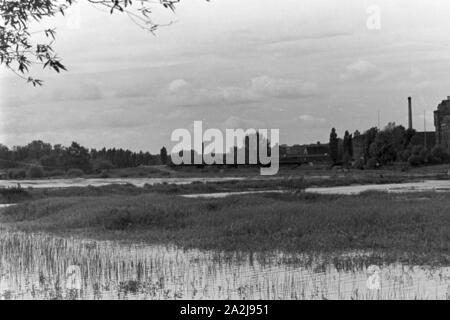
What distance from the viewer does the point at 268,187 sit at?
30.8m

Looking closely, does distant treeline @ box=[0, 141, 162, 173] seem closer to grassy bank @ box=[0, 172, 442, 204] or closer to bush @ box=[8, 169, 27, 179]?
bush @ box=[8, 169, 27, 179]

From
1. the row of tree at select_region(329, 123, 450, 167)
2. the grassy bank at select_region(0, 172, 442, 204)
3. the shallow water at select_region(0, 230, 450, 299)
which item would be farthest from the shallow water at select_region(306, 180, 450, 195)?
the shallow water at select_region(0, 230, 450, 299)

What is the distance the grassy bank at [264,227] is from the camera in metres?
9.80

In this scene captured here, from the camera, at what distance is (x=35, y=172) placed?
3959 centimetres

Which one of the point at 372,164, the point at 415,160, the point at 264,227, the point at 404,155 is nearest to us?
the point at 264,227

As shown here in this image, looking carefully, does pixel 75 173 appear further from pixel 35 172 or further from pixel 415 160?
pixel 415 160

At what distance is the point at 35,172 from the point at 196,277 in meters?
34.2

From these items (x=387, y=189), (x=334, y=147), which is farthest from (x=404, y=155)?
(x=387, y=189)

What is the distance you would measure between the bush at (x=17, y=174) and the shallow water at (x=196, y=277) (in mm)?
30118

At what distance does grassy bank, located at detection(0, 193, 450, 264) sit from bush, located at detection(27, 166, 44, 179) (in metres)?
21.8

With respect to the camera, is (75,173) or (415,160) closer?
(75,173)

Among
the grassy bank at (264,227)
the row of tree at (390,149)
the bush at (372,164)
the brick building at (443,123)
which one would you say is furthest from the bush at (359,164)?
the grassy bank at (264,227)

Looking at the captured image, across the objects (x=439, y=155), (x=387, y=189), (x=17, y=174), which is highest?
(x=439, y=155)
